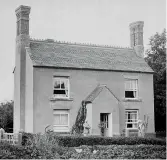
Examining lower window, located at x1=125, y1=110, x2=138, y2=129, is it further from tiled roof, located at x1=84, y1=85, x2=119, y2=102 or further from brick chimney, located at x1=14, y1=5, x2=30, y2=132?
brick chimney, located at x1=14, y1=5, x2=30, y2=132

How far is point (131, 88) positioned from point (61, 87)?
22.6ft

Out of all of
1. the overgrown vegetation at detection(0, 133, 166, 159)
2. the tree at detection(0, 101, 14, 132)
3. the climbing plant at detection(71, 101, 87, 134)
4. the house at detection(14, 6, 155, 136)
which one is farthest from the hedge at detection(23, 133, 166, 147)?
the tree at detection(0, 101, 14, 132)

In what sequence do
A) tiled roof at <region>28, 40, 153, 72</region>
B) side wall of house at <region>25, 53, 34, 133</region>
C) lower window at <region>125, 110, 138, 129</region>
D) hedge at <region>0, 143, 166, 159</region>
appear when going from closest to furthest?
hedge at <region>0, 143, 166, 159</region>, side wall of house at <region>25, 53, 34, 133</region>, tiled roof at <region>28, 40, 153, 72</region>, lower window at <region>125, 110, 138, 129</region>

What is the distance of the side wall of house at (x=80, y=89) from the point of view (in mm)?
30500

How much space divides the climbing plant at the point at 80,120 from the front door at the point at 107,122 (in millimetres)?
1874

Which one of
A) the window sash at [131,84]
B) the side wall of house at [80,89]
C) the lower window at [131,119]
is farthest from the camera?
the window sash at [131,84]

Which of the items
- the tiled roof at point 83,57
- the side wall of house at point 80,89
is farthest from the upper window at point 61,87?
the tiled roof at point 83,57

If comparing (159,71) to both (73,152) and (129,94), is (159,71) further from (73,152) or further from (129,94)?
(73,152)

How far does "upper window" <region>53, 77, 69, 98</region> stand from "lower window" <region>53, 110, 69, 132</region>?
1459 mm

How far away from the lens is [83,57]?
111 ft

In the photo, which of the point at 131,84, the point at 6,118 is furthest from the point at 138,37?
the point at 6,118

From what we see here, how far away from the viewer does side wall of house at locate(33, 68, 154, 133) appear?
30500 millimetres

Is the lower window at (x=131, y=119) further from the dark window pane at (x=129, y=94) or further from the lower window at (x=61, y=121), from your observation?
the lower window at (x=61, y=121)

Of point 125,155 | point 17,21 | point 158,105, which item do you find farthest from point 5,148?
point 158,105
